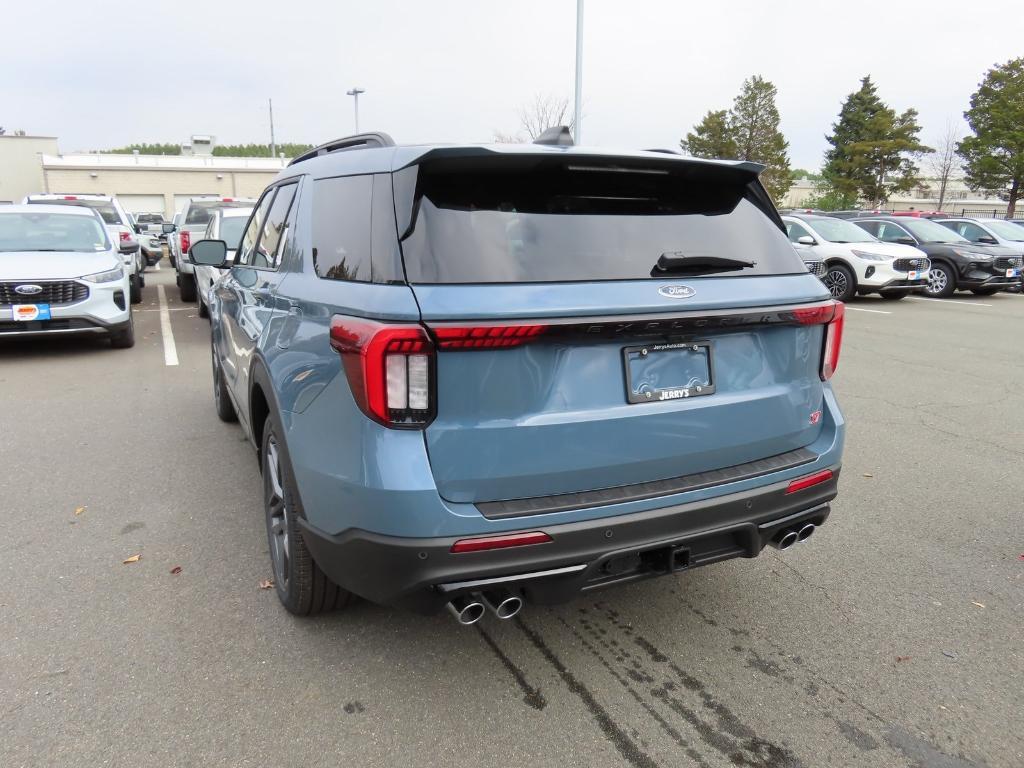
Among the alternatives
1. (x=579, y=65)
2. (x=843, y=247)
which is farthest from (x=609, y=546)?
(x=579, y=65)

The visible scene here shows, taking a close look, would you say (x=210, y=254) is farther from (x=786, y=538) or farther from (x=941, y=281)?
(x=941, y=281)

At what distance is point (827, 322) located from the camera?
9.30 feet

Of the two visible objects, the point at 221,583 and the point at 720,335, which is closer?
the point at 720,335

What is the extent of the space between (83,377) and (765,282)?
7.28m

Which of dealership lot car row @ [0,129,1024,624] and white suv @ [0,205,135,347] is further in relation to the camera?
white suv @ [0,205,135,347]

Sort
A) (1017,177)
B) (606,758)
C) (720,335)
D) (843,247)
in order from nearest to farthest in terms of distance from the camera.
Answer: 1. (606,758)
2. (720,335)
3. (843,247)
4. (1017,177)

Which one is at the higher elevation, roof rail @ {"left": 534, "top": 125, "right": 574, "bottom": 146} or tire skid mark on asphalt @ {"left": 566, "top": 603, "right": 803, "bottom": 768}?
roof rail @ {"left": 534, "top": 125, "right": 574, "bottom": 146}

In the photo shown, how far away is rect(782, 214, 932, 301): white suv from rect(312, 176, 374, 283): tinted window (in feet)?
43.7

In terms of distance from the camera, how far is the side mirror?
186 inches

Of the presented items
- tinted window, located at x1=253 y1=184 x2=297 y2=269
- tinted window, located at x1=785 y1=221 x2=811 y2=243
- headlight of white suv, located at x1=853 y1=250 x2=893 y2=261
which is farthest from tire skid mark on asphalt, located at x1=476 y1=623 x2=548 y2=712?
tinted window, located at x1=785 y1=221 x2=811 y2=243

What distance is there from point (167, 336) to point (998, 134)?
4185 cm

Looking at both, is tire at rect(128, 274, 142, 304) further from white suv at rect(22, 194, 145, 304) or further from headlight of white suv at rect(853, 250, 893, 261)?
headlight of white suv at rect(853, 250, 893, 261)

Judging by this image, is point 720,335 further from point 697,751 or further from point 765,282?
point 697,751

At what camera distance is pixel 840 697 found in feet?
8.61
